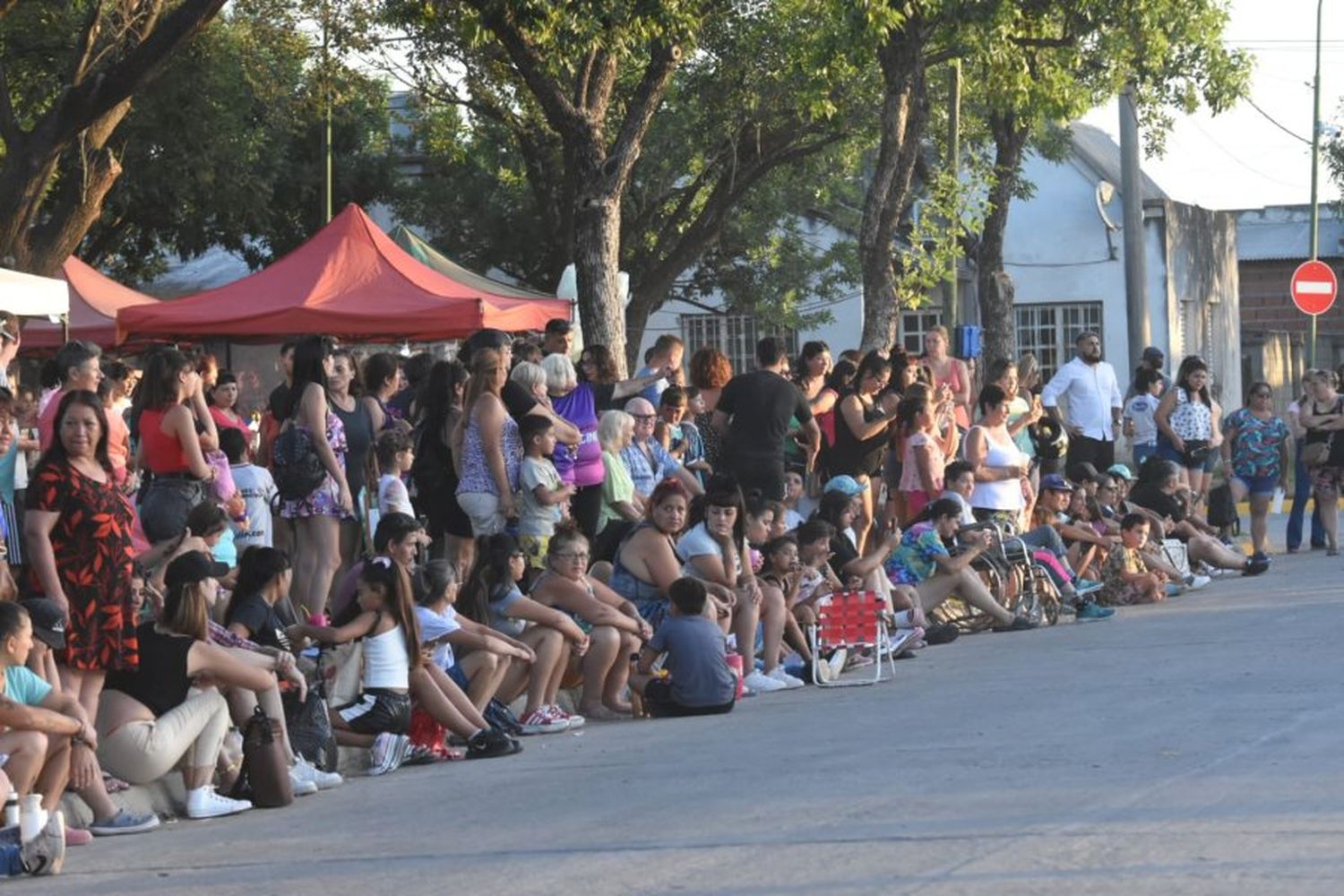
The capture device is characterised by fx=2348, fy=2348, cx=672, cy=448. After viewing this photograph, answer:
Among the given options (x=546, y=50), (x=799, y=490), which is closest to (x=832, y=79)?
(x=546, y=50)

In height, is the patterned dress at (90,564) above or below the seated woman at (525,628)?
above

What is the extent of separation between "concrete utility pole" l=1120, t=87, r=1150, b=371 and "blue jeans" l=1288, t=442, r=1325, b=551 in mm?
5864

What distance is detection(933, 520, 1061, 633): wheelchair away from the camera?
54.5 feet

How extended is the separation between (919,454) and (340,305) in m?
6.06

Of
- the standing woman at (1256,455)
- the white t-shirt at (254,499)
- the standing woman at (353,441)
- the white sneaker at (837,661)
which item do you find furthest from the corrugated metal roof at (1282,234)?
the white t-shirt at (254,499)

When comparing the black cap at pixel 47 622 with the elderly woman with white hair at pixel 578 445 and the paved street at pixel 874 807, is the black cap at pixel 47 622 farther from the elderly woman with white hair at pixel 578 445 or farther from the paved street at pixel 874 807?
the elderly woman with white hair at pixel 578 445

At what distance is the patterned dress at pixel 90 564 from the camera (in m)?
9.62

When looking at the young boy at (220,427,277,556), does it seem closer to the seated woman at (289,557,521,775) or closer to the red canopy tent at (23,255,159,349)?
the seated woman at (289,557,521,775)

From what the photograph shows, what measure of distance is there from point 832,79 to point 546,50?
4.85m

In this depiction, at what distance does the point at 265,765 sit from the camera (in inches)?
391

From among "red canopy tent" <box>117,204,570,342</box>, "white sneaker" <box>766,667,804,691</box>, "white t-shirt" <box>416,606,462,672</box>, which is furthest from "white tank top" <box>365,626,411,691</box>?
"red canopy tent" <box>117,204,570,342</box>

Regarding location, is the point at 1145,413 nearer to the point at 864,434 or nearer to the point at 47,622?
the point at 864,434

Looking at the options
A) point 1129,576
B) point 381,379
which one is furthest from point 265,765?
point 1129,576

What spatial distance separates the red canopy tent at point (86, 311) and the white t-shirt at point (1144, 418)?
9458mm
